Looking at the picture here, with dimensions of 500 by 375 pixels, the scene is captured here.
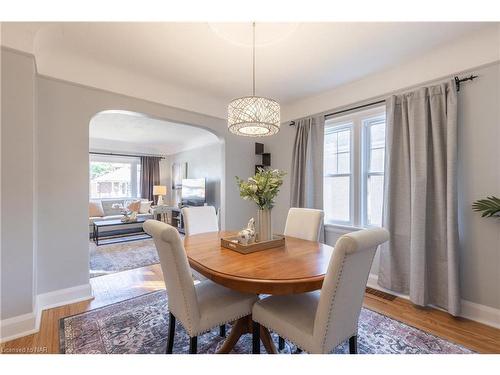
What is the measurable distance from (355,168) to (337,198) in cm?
49

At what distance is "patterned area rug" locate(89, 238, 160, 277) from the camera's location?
11.0ft

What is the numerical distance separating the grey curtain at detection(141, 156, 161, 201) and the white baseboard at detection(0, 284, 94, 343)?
17.1ft

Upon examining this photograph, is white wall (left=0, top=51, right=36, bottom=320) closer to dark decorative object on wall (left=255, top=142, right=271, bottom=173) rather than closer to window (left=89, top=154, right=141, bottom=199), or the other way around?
dark decorative object on wall (left=255, top=142, right=271, bottom=173)

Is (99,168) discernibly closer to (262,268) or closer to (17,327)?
(17,327)

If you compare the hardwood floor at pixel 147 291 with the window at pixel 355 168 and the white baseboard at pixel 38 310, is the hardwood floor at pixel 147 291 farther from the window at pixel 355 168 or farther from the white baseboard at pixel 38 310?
the window at pixel 355 168

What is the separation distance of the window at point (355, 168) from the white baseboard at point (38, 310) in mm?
3090

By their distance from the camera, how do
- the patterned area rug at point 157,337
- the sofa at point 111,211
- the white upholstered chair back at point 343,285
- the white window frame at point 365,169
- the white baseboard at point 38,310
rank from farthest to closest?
the sofa at point 111,211 < the white window frame at point 365,169 < the white baseboard at point 38,310 < the patterned area rug at point 157,337 < the white upholstered chair back at point 343,285

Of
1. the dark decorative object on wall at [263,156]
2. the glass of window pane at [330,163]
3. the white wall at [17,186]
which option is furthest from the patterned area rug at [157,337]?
the dark decorative object on wall at [263,156]

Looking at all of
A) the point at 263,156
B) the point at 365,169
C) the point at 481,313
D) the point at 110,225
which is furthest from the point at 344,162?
the point at 110,225

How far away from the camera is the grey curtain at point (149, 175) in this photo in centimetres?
735

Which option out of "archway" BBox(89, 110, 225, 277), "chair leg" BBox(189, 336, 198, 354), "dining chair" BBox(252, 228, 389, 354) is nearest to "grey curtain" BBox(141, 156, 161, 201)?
"archway" BBox(89, 110, 225, 277)

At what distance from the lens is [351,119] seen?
305 centimetres
